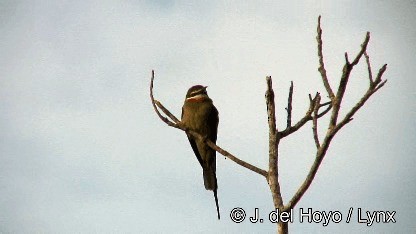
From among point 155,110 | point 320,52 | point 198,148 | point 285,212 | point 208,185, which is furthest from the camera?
point 198,148

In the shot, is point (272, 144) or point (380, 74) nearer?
point (380, 74)

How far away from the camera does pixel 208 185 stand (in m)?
A: 6.49

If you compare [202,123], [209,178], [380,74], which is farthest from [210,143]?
[202,123]

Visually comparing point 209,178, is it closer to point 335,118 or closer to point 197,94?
point 197,94

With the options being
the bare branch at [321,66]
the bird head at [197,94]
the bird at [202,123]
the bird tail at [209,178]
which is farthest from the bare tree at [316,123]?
the bird head at [197,94]

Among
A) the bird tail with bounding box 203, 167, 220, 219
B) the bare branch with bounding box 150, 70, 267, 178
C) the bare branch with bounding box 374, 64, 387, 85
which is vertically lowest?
the bird tail with bounding box 203, 167, 220, 219

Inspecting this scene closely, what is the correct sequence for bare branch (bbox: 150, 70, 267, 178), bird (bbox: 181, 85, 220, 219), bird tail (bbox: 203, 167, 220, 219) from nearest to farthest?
bare branch (bbox: 150, 70, 267, 178) < bird tail (bbox: 203, 167, 220, 219) < bird (bbox: 181, 85, 220, 219)

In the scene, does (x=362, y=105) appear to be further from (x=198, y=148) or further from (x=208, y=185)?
(x=198, y=148)

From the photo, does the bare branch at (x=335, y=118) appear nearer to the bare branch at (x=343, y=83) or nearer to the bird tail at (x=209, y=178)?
the bare branch at (x=343, y=83)

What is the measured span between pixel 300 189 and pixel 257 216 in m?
1.16

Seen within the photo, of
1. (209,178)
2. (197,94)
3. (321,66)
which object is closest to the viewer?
(321,66)

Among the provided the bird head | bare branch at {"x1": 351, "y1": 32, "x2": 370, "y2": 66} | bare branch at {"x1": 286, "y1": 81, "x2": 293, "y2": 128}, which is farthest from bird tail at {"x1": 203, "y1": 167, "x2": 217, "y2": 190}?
bare branch at {"x1": 351, "y1": 32, "x2": 370, "y2": 66}

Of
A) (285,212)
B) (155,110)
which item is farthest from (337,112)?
(155,110)

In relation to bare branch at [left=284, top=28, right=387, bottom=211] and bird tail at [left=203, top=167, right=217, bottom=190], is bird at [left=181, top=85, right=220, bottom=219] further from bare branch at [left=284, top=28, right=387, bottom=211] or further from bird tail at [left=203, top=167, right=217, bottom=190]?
bare branch at [left=284, top=28, right=387, bottom=211]
